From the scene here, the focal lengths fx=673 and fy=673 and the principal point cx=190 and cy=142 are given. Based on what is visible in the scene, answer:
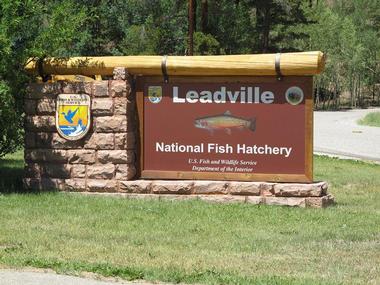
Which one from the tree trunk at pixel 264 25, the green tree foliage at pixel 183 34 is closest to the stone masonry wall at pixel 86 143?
the green tree foliage at pixel 183 34

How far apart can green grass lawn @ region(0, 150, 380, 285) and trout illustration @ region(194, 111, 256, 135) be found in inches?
48.3

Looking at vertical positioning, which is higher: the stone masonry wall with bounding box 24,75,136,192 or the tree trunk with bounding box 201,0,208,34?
the tree trunk with bounding box 201,0,208,34

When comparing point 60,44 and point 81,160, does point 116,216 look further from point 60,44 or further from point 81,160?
point 60,44

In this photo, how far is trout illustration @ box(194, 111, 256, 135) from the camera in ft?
33.1

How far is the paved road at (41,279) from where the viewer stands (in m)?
5.53

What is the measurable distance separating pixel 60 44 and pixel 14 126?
1.51m

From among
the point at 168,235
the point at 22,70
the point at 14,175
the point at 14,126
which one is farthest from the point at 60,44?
the point at 168,235

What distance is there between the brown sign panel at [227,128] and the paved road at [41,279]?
4656 mm

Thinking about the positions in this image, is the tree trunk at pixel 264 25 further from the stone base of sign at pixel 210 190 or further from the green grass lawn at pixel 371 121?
the stone base of sign at pixel 210 190

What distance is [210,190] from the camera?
9.98 m

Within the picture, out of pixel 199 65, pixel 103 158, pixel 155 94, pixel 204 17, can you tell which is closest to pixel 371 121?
pixel 204 17

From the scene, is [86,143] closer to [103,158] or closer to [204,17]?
[103,158]

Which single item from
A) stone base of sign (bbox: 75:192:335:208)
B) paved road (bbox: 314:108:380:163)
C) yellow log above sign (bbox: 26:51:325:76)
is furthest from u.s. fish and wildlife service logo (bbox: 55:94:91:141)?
paved road (bbox: 314:108:380:163)

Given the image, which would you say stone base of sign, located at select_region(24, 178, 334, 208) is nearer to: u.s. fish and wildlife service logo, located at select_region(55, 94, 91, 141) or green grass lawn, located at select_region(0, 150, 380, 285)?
green grass lawn, located at select_region(0, 150, 380, 285)
